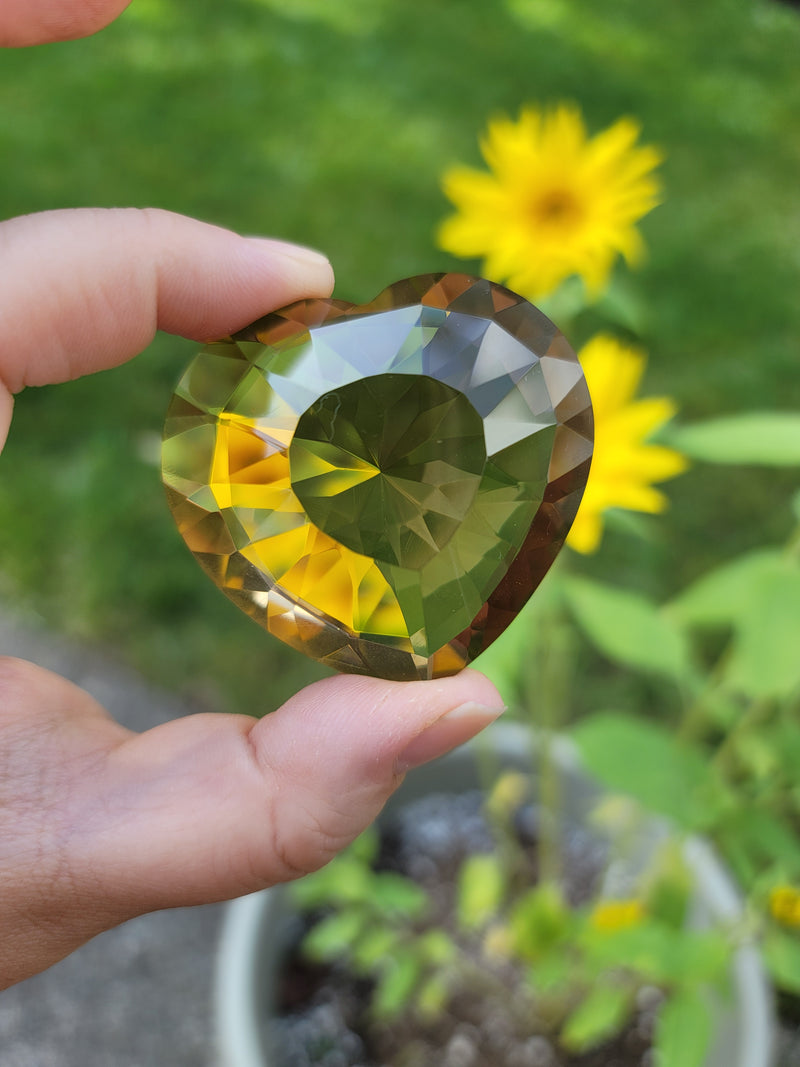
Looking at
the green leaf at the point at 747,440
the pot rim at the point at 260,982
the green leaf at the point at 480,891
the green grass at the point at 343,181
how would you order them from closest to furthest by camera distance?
the green leaf at the point at 747,440 → the pot rim at the point at 260,982 → the green leaf at the point at 480,891 → the green grass at the point at 343,181

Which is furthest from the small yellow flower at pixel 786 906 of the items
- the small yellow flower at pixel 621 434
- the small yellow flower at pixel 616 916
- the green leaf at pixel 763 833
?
the small yellow flower at pixel 621 434

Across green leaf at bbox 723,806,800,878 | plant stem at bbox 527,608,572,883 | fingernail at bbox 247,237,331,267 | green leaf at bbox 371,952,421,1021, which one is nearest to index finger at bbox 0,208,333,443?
fingernail at bbox 247,237,331,267

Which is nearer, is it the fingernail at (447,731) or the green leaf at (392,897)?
the fingernail at (447,731)

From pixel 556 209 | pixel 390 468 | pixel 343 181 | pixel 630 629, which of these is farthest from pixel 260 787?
pixel 343 181

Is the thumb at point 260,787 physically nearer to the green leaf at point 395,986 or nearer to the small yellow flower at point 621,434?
the small yellow flower at point 621,434

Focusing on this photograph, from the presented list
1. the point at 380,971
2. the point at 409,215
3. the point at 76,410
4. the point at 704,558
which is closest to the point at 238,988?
the point at 380,971

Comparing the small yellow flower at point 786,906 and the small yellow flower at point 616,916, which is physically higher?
the small yellow flower at point 786,906

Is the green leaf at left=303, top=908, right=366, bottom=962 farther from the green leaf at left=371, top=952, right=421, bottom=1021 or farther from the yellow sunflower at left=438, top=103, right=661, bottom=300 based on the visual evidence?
the yellow sunflower at left=438, top=103, right=661, bottom=300
